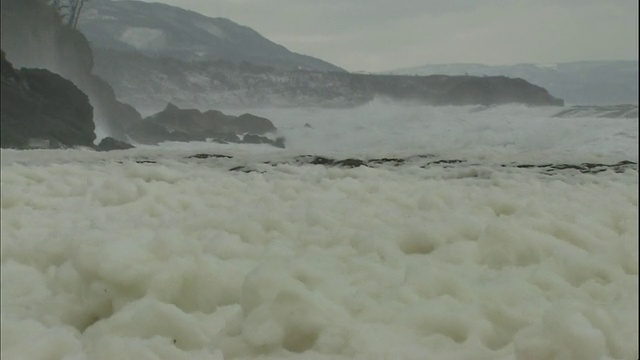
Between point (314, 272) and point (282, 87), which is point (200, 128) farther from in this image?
point (314, 272)

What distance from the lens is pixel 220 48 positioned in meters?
61.1

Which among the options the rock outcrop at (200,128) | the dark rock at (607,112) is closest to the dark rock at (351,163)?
the dark rock at (607,112)

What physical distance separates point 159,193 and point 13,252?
5.97ft

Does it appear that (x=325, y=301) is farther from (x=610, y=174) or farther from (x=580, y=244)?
(x=610, y=174)

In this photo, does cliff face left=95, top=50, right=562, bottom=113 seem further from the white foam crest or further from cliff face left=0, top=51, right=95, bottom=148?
the white foam crest

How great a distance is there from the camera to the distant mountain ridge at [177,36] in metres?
48.4

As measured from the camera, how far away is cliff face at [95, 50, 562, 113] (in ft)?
144

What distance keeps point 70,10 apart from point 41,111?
44.7ft

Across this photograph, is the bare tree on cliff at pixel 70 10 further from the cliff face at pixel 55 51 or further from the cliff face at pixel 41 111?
the cliff face at pixel 41 111

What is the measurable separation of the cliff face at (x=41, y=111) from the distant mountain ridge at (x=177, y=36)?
80.1ft

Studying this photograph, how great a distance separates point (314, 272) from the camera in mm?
2172

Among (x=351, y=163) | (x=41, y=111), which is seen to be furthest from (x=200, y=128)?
(x=351, y=163)

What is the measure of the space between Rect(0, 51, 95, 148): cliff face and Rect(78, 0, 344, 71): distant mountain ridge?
2442 cm

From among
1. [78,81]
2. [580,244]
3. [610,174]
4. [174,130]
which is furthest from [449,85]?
[580,244]
